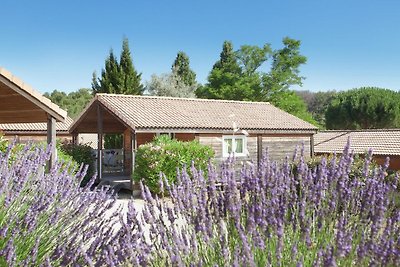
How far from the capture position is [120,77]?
34.9 metres

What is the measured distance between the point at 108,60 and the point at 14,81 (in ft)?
91.0

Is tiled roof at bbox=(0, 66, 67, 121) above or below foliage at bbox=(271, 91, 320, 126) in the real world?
below

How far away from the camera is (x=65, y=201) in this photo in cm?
427

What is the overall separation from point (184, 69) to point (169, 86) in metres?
6.40

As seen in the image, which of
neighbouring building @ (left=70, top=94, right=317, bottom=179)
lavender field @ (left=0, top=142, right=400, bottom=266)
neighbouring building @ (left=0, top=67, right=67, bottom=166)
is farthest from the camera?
neighbouring building @ (left=70, top=94, right=317, bottom=179)

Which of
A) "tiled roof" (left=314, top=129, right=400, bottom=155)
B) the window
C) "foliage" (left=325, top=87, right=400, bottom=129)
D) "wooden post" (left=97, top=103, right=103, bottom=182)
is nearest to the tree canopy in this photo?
"foliage" (left=325, top=87, right=400, bottom=129)

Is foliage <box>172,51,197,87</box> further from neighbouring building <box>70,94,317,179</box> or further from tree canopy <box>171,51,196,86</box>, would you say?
neighbouring building <box>70,94,317,179</box>

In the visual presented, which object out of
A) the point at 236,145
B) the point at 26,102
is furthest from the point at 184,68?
the point at 26,102

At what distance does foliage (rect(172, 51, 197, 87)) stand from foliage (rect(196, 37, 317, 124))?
963 cm

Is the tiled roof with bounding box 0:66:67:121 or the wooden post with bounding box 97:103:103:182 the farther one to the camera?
the wooden post with bounding box 97:103:103:182

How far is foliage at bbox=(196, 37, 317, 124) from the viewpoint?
36.9 meters

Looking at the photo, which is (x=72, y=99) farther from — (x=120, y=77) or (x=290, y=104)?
(x=290, y=104)

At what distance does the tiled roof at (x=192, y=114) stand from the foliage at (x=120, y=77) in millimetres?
13499

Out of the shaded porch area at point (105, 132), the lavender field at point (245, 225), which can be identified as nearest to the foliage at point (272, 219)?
the lavender field at point (245, 225)
